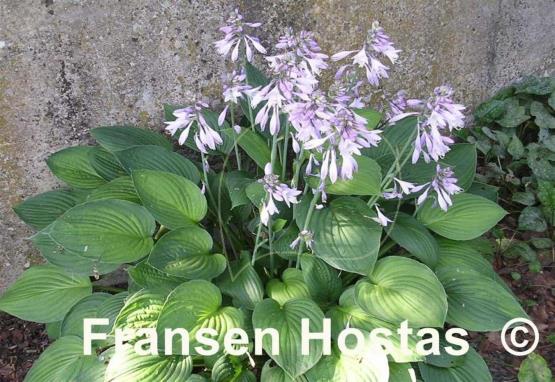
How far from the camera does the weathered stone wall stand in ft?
8.41

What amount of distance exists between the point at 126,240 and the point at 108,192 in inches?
10.9

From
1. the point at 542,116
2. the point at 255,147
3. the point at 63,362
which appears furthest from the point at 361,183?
the point at 542,116

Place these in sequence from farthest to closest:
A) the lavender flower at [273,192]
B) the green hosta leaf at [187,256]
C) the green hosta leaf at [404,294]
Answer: the green hosta leaf at [187,256]
the green hosta leaf at [404,294]
the lavender flower at [273,192]

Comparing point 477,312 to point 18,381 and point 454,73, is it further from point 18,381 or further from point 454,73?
point 18,381

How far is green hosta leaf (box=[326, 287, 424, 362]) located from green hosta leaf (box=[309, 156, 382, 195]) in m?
0.37

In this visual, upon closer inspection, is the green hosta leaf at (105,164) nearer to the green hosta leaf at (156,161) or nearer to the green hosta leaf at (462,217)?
the green hosta leaf at (156,161)

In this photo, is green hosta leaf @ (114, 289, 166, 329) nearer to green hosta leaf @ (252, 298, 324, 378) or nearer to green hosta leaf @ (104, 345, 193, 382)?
green hosta leaf @ (104, 345, 193, 382)

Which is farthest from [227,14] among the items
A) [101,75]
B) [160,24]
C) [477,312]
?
[477,312]

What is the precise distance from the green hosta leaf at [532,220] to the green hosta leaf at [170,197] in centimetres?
167

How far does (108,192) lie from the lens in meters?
2.56

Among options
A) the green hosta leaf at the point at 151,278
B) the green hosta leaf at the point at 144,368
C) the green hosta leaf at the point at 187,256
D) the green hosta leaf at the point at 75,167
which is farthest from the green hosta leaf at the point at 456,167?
the green hosta leaf at the point at 75,167

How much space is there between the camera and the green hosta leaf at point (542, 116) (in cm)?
335

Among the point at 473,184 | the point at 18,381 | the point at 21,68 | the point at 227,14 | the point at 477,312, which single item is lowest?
the point at 18,381

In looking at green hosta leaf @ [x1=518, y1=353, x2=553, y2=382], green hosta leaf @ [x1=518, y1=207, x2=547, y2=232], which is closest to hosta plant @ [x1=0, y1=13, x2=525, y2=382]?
green hosta leaf @ [x1=518, y1=353, x2=553, y2=382]
